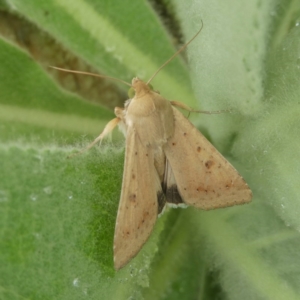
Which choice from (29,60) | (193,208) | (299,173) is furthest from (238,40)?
(29,60)

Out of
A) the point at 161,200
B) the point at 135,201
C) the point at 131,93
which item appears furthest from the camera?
the point at 131,93

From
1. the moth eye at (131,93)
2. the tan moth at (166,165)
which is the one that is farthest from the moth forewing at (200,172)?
the moth eye at (131,93)

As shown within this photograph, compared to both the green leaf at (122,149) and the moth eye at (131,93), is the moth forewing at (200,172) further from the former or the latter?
the moth eye at (131,93)

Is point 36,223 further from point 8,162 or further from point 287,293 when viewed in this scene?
point 287,293

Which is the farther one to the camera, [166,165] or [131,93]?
[131,93]

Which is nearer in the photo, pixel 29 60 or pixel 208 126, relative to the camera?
pixel 208 126

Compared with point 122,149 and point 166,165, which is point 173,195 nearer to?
point 166,165

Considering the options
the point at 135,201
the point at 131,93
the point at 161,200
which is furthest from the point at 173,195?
the point at 131,93

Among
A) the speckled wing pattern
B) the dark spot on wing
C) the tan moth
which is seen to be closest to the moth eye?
the tan moth
